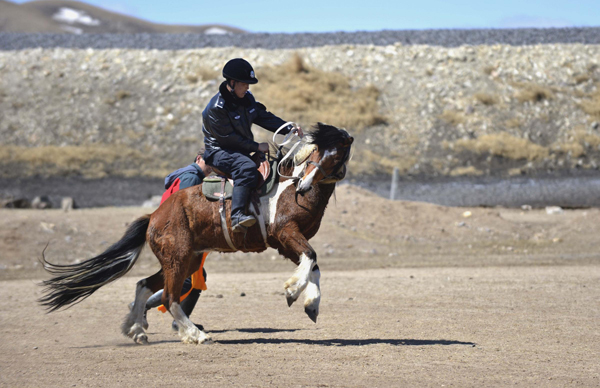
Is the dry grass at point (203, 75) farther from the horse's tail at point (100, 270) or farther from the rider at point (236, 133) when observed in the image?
the rider at point (236, 133)

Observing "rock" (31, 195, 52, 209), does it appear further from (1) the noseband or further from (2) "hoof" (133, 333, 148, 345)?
(1) the noseband

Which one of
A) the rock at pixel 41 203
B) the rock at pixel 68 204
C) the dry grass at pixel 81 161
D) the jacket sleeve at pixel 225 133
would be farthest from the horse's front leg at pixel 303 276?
the dry grass at pixel 81 161

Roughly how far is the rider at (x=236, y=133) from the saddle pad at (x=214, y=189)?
0.13 meters

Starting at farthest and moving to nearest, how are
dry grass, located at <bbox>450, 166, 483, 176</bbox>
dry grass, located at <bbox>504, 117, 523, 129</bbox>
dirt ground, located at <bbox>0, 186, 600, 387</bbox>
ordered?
dry grass, located at <bbox>504, 117, 523, 129</bbox> < dry grass, located at <bbox>450, 166, 483, 176</bbox> < dirt ground, located at <bbox>0, 186, 600, 387</bbox>

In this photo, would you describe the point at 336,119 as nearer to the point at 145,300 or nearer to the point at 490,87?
the point at 490,87

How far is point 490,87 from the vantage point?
108ft

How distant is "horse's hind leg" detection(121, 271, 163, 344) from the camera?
24.6ft

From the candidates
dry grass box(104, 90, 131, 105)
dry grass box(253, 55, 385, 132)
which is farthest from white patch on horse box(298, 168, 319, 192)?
dry grass box(104, 90, 131, 105)

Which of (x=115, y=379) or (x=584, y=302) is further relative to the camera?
(x=584, y=302)

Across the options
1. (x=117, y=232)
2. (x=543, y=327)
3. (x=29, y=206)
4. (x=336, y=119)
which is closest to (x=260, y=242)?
(x=543, y=327)

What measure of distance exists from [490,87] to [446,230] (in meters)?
15.6

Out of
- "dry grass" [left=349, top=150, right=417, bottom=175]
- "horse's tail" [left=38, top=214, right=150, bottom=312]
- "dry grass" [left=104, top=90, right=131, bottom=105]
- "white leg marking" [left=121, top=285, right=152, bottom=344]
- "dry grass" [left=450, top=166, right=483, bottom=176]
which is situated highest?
"horse's tail" [left=38, top=214, right=150, bottom=312]

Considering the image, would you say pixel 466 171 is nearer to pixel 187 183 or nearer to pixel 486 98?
pixel 486 98

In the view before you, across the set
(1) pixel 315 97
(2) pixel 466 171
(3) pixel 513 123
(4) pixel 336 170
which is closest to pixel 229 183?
(4) pixel 336 170
